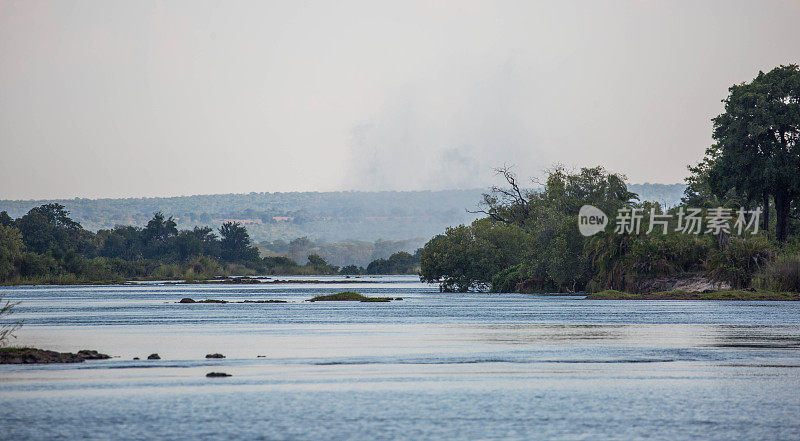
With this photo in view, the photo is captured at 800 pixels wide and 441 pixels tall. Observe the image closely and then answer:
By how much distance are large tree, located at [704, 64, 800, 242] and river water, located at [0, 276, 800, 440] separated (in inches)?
1500

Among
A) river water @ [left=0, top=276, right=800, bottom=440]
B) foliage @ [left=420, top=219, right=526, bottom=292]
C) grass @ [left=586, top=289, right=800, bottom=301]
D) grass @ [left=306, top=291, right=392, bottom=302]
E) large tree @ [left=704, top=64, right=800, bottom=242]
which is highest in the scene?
large tree @ [left=704, top=64, right=800, bottom=242]

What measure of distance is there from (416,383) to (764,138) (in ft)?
220

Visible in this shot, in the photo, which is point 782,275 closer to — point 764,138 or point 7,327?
point 764,138

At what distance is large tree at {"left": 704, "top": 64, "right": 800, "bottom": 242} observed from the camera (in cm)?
8119

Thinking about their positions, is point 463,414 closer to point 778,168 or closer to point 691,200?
point 778,168

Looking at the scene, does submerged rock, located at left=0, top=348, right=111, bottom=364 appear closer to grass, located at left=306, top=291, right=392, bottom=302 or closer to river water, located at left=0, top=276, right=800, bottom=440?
river water, located at left=0, top=276, right=800, bottom=440

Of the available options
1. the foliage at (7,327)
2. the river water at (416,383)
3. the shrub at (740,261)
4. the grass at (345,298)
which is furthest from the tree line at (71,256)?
the river water at (416,383)

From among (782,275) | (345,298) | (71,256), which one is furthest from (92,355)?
(71,256)

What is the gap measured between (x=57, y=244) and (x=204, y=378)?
5879 inches

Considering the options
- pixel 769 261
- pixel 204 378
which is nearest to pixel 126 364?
pixel 204 378

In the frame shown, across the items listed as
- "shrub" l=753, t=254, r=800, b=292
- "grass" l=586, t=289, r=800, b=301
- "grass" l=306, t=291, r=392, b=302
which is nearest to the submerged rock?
"grass" l=306, t=291, r=392, b=302

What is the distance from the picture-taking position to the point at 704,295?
7519 centimetres

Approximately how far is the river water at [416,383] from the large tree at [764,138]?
125 feet

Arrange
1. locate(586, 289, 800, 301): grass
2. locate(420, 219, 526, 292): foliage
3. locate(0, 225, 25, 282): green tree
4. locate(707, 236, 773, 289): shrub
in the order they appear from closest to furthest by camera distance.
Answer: locate(586, 289, 800, 301): grass, locate(707, 236, 773, 289): shrub, locate(420, 219, 526, 292): foliage, locate(0, 225, 25, 282): green tree
